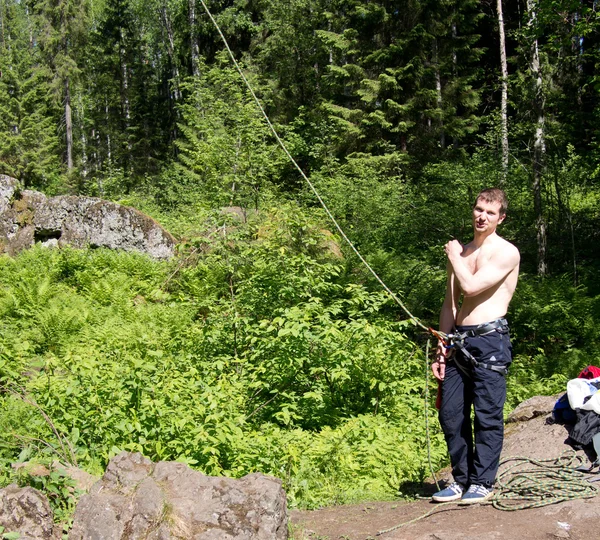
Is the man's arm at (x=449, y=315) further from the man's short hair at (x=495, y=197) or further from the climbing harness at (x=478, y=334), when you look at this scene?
the man's short hair at (x=495, y=197)

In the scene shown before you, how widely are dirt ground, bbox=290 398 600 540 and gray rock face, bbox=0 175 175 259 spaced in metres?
10.1

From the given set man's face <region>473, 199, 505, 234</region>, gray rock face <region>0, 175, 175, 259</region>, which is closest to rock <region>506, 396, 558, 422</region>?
man's face <region>473, 199, 505, 234</region>

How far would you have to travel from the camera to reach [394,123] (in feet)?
59.4

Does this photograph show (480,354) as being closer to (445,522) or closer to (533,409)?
(445,522)

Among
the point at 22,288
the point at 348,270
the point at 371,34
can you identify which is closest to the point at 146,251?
the point at 22,288

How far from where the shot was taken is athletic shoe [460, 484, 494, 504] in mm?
4043

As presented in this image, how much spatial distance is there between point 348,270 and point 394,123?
327 inches

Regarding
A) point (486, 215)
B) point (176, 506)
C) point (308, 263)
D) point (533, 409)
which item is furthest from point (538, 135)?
point (176, 506)

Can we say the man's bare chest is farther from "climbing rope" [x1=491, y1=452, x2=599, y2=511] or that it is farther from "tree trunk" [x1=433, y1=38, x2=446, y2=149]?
"tree trunk" [x1=433, y1=38, x2=446, y2=149]

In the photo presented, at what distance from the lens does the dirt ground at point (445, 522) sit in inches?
136

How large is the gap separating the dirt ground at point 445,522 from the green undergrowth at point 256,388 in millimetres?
425

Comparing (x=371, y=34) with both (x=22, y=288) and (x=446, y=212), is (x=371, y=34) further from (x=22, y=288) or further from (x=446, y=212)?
(x=22, y=288)

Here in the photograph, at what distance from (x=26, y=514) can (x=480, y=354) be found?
2.89 meters

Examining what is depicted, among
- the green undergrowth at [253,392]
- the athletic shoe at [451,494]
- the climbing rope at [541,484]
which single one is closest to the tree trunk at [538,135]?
the green undergrowth at [253,392]
